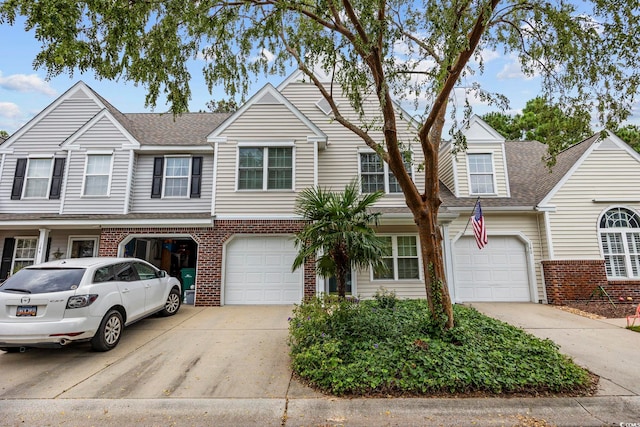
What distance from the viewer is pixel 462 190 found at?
11.3 meters

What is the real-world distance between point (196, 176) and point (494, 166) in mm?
11212

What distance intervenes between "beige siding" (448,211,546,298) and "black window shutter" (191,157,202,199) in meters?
9.22

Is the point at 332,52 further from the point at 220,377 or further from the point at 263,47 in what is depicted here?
the point at 220,377

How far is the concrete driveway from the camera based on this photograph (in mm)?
4039

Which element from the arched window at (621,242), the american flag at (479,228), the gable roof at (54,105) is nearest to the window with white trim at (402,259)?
the american flag at (479,228)

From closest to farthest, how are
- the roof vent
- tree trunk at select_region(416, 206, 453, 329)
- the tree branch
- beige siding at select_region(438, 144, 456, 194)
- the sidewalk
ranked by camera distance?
the sidewalk, the tree branch, tree trunk at select_region(416, 206, 453, 329), beige siding at select_region(438, 144, 456, 194), the roof vent

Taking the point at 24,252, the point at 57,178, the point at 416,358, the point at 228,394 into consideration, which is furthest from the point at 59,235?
the point at 416,358

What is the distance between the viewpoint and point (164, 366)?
4871 millimetres

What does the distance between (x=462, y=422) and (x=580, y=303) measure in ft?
30.6

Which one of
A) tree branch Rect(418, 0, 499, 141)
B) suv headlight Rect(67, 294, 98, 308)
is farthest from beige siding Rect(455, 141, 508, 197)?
suv headlight Rect(67, 294, 98, 308)

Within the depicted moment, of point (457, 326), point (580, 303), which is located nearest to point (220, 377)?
point (457, 326)

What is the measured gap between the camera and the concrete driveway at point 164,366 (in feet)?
13.3

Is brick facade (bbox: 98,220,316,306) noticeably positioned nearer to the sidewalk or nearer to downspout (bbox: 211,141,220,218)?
downspout (bbox: 211,141,220,218)

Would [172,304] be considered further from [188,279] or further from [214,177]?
[214,177]
